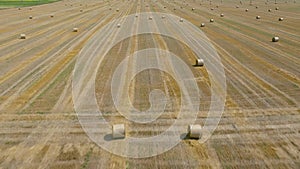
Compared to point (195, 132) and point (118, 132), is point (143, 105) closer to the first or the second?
point (118, 132)

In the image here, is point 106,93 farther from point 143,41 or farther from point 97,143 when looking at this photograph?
point 143,41

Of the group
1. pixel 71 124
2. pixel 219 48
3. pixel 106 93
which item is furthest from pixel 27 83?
pixel 219 48

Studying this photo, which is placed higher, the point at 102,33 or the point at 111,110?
the point at 102,33

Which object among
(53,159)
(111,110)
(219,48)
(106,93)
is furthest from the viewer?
(219,48)

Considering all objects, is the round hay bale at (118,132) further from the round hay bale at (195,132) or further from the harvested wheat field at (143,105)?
the round hay bale at (195,132)

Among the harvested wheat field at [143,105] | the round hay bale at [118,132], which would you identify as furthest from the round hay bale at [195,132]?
the round hay bale at [118,132]

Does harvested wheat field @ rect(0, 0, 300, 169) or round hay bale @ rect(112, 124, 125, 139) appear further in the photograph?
round hay bale @ rect(112, 124, 125, 139)

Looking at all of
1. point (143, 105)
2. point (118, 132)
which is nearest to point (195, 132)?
point (118, 132)

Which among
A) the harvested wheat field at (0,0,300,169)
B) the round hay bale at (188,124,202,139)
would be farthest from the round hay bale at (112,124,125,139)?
the round hay bale at (188,124,202,139)

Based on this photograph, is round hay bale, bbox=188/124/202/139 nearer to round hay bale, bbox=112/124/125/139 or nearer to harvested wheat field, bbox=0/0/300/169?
harvested wheat field, bbox=0/0/300/169

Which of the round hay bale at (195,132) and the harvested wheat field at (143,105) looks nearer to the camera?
the harvested wheat field at (143,105)

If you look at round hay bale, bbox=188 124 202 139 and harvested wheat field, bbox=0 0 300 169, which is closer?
harvested wheat field, bbox=0 0 300 169
